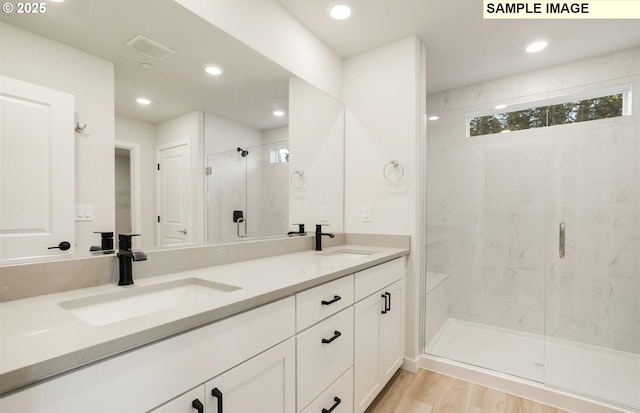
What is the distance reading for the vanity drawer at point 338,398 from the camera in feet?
3.85

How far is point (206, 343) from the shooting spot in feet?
2.49

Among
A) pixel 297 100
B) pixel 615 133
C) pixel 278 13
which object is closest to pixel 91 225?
pixel 297 100

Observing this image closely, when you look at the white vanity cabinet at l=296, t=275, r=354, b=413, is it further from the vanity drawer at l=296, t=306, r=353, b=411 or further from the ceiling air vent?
the ceiling air vent

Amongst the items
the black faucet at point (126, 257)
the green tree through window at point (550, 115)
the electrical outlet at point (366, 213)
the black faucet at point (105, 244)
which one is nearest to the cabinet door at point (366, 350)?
the electrical outlet at point (366, 213)

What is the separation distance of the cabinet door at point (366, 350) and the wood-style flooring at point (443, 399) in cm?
22

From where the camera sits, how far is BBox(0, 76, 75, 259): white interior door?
34.3 inches

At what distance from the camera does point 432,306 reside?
2486 millimetres

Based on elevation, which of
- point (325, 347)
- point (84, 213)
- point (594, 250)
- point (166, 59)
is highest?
point (166, 59)

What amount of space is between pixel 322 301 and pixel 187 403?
61cm

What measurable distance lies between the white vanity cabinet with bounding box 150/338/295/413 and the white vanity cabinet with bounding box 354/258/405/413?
521 millimetres

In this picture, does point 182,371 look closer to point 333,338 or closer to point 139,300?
point 139,300

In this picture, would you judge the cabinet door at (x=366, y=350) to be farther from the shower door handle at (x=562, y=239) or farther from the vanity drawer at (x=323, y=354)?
the shower door handle at (x=562, y=239)

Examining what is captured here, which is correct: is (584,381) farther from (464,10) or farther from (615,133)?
(464,10)

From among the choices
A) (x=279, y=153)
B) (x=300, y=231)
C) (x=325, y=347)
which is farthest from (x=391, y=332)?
(x=279, y=153)
